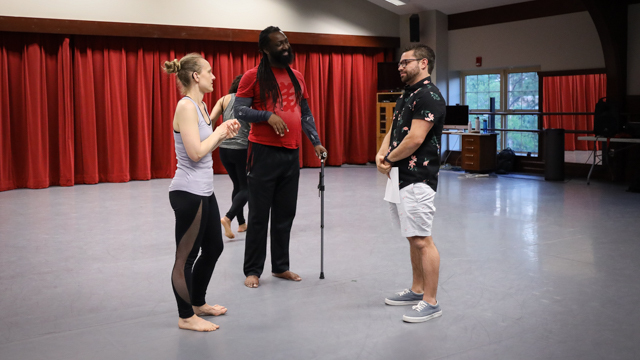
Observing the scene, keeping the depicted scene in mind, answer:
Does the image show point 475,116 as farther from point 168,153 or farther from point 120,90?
point 120,90

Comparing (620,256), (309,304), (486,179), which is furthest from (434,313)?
(486,179)

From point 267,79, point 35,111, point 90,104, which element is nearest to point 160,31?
point 90,104

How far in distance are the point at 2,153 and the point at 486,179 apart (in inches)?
273

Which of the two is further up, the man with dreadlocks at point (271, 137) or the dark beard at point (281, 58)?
the dark beard at point (281, 58)

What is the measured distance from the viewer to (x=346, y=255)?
454 centimetres

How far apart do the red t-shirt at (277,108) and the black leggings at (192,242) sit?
33.1 inches

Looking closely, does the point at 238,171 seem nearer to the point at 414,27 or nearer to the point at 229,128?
the point at 229,128

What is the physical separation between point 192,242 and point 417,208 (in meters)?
1.11

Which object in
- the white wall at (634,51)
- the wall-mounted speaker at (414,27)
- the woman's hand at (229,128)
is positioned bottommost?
the woman's hand at (229,128)

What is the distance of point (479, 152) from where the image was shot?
9672mm

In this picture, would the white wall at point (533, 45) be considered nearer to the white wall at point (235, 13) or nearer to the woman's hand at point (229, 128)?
the white wall at point (235, 13)

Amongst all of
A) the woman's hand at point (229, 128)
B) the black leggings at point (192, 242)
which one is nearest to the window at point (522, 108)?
the black leggings at point (192, 242)

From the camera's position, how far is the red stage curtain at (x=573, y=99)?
30.0ft

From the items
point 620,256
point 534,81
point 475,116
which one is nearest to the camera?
point 620,256
